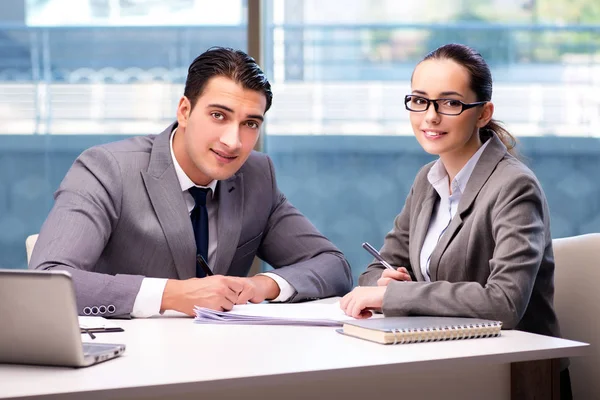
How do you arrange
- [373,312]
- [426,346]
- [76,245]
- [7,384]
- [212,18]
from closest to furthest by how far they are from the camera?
[7,384] → [426,346] → [373,312] → [76,245] → [212,18]

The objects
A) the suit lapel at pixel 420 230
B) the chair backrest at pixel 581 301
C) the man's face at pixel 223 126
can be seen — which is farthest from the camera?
the man's face at pixel 223 126

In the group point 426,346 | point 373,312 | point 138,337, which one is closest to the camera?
point 426,346

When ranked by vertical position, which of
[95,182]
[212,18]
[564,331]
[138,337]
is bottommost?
[564,331]

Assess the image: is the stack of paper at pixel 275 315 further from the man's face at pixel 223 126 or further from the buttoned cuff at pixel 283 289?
the man's face at pixel 223 126

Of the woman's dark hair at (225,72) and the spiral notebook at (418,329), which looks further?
the woman's dark hair at (225,72)

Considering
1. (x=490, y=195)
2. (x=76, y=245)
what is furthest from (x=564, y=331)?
(x=76, y=245)

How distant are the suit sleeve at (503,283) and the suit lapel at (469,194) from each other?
0.37ft

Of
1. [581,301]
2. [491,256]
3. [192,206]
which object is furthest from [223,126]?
[581,301]

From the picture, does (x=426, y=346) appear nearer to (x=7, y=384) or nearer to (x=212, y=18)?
(x=7, y=384)

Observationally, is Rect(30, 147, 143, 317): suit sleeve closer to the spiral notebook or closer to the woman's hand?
the woman's hand

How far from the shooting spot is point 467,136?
225 centimetres

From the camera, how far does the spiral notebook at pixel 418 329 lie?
1.57 m

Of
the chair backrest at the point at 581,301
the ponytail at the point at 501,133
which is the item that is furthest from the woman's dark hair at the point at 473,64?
the chair backrest at the point at 581,301

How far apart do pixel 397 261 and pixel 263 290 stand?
46cm
